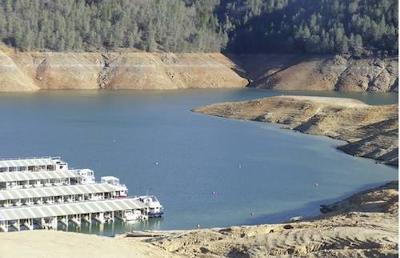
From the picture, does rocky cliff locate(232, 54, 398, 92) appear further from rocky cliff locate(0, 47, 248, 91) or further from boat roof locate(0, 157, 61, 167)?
boat roof locate(0, 157, 61, 167)

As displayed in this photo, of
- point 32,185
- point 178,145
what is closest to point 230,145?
point 178,145

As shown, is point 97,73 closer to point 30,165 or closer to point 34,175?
point 30,165

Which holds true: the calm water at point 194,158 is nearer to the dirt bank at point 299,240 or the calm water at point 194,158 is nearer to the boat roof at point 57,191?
the boat roof at point 57,191

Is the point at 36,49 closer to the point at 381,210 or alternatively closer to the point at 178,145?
the point at 178,145

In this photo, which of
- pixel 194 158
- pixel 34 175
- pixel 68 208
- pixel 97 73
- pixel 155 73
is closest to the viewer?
pixel 68 208

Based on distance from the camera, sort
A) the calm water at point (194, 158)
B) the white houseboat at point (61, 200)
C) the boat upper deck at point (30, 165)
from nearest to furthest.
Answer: the white houseboat at point (61, 200) → the calm water at point (194, 158) → the boat upper deck at point (30, 165)

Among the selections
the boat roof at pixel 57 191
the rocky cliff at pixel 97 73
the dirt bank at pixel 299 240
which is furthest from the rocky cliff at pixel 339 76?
the dirt bank at pixel 299 240

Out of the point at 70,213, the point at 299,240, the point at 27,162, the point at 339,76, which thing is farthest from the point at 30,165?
the point at 339,76
